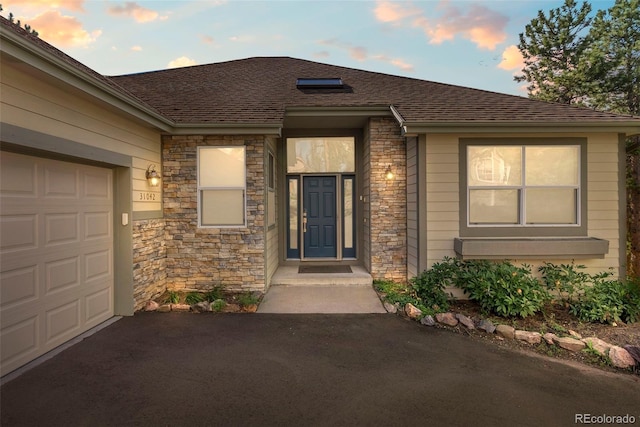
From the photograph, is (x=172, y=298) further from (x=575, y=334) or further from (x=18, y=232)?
(x=575, y=334)

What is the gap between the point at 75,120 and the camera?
3.62 meters

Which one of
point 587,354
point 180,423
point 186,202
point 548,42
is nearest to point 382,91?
point 186,202

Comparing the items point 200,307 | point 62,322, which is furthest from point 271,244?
point 62,322

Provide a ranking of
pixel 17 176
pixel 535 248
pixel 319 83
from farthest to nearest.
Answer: pixel 319 83 → pixel 535 248 → pixel 17 176

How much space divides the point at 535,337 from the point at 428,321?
4.07 feet

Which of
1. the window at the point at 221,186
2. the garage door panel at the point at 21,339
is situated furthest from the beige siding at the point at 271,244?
the garage door panel at the point at 21,339

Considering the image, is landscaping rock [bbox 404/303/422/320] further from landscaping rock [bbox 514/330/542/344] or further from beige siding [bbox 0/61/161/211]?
beige siding [bbox 0/61/161/211]

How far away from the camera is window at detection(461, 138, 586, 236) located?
5379mm

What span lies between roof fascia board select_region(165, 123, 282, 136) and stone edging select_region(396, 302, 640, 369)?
11.7 ft

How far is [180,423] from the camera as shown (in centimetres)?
234

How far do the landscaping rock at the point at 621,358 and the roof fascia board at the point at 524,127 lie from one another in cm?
343

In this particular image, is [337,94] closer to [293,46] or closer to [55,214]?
[55,214]

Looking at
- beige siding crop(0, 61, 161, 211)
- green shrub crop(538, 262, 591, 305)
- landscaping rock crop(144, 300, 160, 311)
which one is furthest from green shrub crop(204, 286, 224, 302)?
green shrub crop(538, 262, 591, 305)

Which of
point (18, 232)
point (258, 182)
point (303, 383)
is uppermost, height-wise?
point (258, 182)
